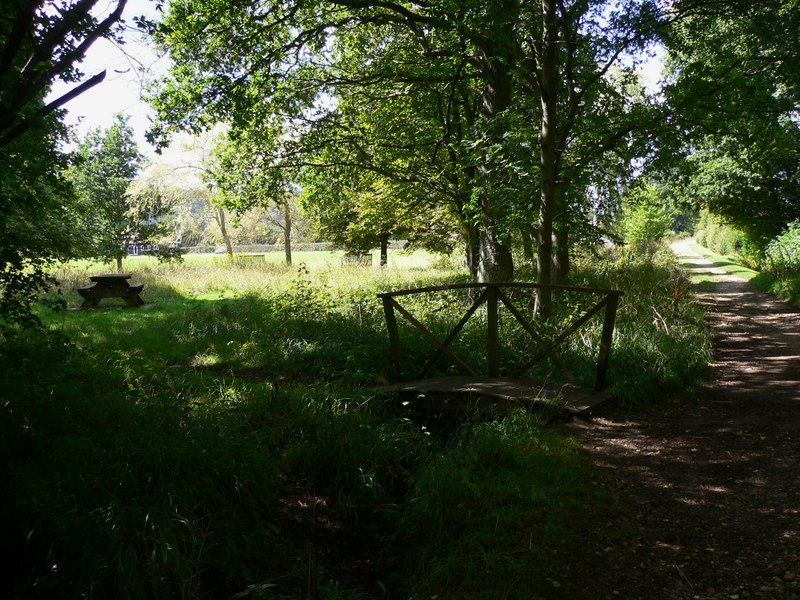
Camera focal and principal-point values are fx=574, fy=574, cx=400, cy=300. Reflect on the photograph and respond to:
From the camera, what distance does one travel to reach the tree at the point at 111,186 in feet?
74.6

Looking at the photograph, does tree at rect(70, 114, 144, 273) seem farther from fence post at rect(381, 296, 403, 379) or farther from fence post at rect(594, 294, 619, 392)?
fence post at rect(594, 294, 619, 392)

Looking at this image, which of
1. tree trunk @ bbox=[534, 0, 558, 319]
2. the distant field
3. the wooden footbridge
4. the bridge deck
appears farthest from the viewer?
the distant field

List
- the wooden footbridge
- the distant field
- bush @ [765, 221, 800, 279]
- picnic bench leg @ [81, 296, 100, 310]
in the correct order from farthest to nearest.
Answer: the distant field → bush @ [765, 221, 800, 279] → picnic bench leg @ [81, 296, 100, 310] → the wooden footbridge

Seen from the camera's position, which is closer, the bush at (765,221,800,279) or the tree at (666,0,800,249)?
the tree at (666,0,800,249)

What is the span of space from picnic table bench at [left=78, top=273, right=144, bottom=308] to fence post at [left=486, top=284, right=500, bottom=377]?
33.9 feet

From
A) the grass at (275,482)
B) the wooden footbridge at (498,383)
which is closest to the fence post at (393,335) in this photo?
the wooden footbridge at (498,383)

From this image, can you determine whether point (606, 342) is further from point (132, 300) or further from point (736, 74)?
point (132, 300)

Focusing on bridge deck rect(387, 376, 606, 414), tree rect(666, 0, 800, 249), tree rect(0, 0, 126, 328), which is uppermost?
tree rect(666, 0, 800, 249)

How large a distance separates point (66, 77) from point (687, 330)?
9248mm

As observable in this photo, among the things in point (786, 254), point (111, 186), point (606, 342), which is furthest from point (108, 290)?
point (786, 254)

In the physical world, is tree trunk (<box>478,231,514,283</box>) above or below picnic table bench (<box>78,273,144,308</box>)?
Result: above

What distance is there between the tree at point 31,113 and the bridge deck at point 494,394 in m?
4.04

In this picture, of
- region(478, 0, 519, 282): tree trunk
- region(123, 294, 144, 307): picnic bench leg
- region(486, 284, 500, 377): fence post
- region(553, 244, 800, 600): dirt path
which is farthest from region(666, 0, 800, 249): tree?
region(123, 294, 144, 307): picnic bench leg

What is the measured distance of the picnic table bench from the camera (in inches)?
556
